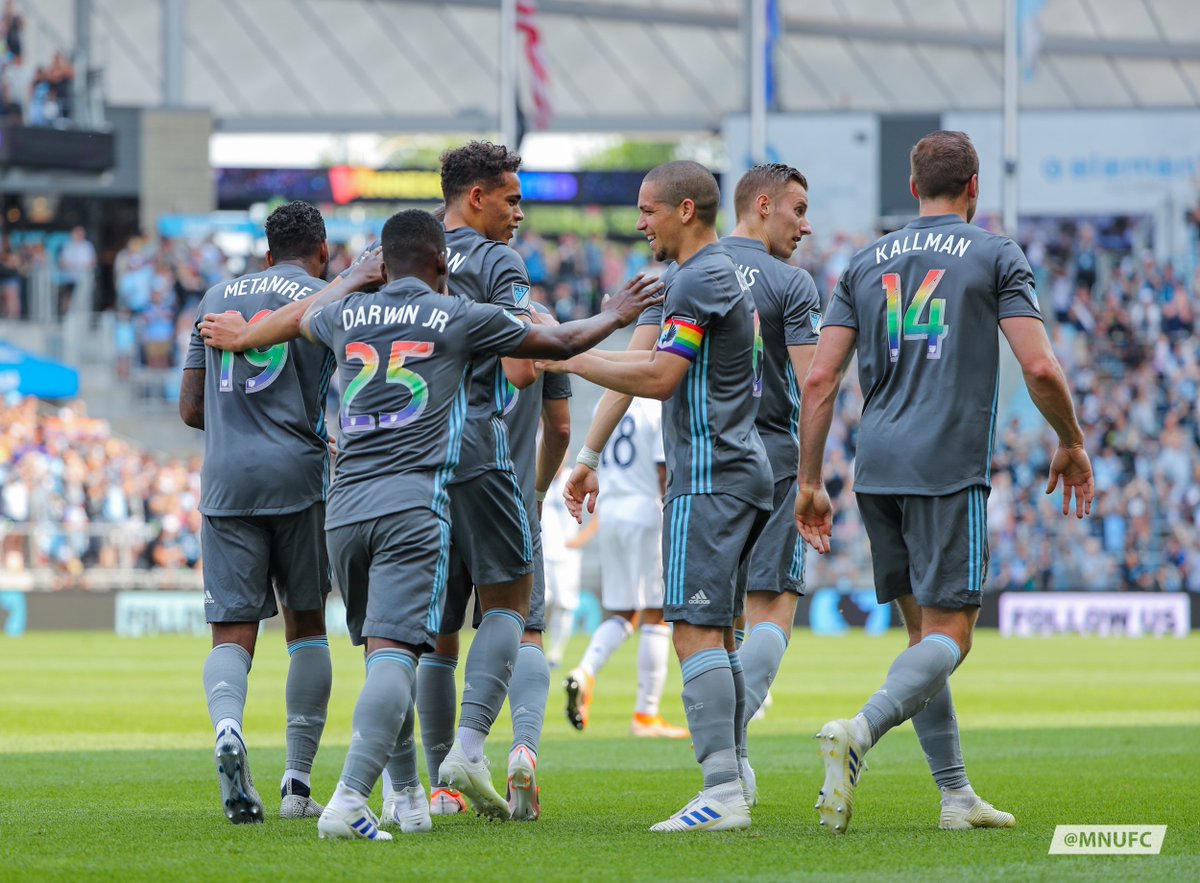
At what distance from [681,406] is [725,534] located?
0.53 meters

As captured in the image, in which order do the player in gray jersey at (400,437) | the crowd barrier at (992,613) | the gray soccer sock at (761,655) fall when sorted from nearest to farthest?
the player in gray jersey at (400,437), the gray soccer sock at (761,655), the crowd barrier at (992,613)

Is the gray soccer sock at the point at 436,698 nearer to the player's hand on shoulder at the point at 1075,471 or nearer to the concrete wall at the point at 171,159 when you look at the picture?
the player's hand on shoulder at the point at 1075,471

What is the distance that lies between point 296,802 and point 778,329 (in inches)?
119

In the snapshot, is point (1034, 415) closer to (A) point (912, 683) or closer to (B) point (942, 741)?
(B) point (942, 741)

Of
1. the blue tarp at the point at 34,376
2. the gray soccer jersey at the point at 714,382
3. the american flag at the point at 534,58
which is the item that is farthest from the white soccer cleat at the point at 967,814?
the american flag at the point at 534,58

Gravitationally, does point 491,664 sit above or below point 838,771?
above

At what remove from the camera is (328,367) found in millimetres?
7863

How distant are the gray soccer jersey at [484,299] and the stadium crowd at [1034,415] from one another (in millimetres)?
16231

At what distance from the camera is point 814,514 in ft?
23.6

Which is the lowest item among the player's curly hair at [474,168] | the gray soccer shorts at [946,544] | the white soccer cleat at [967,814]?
the white soccer cleat at [967,814]

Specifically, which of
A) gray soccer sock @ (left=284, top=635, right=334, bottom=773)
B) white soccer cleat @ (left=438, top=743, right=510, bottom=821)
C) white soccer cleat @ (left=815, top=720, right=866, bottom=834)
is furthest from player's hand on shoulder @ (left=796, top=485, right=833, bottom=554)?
gray soccer sock @ (left=284, top=635, right=334, bottom=773)

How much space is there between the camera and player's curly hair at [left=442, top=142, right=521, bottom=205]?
7590 mm

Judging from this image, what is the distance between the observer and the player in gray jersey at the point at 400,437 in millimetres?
6641

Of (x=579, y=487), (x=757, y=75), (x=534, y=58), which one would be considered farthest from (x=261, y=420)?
(x=534, y=58)
